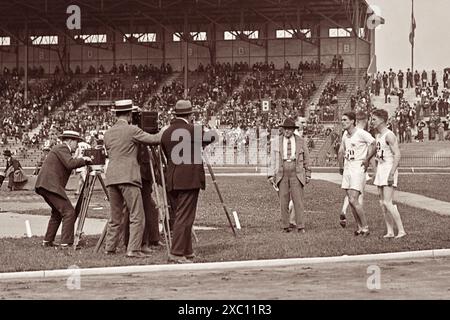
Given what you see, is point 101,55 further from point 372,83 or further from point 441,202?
point 441,202

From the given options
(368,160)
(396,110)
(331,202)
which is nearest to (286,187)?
(368,160)

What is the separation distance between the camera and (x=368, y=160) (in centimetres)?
1443

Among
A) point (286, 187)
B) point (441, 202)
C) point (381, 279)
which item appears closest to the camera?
point (381, 279)

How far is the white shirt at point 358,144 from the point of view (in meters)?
14.5

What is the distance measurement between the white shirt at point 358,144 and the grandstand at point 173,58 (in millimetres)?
39007

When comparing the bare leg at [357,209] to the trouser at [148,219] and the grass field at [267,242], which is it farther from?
the trouser at [148,219]

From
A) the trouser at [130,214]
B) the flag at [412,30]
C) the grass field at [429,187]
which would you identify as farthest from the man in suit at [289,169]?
the flag at [412,30]

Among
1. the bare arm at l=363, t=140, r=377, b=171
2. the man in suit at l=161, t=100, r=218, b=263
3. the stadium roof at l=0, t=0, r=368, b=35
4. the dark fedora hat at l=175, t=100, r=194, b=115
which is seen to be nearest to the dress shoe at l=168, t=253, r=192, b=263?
the man in suit at l=161, t=100, r=218, b=263

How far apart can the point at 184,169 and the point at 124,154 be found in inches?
41.4

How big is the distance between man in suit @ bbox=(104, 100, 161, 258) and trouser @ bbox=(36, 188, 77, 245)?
Result: 1.14 metres

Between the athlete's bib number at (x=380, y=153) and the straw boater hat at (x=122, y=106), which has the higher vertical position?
the straw boater hat at (x=122, y=106)

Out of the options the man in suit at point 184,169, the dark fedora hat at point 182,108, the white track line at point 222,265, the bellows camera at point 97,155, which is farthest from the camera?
the bellows camera at point 97,155

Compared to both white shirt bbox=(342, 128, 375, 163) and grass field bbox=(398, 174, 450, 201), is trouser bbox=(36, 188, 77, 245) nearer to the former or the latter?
white shirt bbox=(342, 128, 375, 163)
